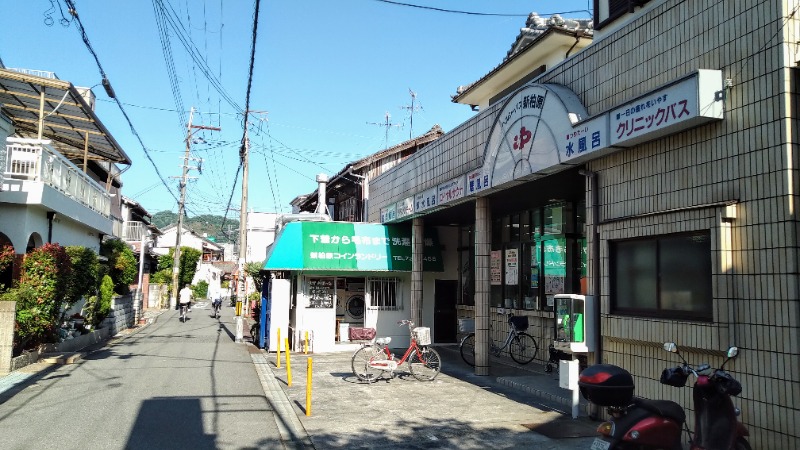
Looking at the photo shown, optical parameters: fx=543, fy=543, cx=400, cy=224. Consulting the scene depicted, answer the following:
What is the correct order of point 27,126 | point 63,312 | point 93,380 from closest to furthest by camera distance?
1. point 93,380
2. point 63,312
3. point 27,126

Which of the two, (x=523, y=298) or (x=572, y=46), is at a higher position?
(x=572, y=46)

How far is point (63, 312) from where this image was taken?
49.4 feet

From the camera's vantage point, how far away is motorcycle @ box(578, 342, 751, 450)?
449cm

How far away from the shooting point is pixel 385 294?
17250mm

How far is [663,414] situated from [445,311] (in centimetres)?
1292

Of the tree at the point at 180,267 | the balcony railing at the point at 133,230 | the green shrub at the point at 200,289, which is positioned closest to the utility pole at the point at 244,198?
the balcony railing at the point at 133,230

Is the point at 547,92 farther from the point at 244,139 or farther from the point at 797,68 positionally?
the point at 244,139

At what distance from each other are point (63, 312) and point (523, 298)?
41.1 ft

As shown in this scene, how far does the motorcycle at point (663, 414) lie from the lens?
4488 millimetres

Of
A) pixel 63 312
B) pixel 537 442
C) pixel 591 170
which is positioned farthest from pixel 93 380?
pixel 591 170

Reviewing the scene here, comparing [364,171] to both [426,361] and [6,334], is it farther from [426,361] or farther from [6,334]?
[6,334]

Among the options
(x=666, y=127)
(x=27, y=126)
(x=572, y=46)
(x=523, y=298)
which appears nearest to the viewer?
(x=666, y=127)

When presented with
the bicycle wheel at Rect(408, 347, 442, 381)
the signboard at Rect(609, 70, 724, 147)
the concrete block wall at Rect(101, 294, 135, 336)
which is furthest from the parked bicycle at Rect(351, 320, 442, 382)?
the concrete block wall at Rect(101, 294, 135, 336)

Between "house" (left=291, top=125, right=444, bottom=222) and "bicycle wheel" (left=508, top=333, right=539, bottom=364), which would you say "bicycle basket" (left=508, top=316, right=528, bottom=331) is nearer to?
"bicycle wheel" (left=508, top=333, right=539, bottom=364)
